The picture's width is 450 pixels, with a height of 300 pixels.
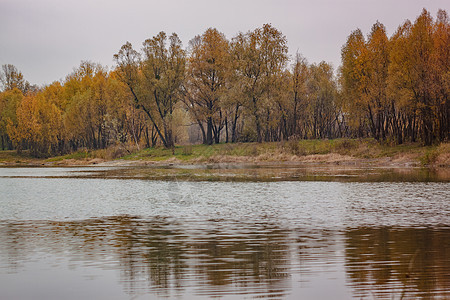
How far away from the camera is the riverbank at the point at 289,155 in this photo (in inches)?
1965

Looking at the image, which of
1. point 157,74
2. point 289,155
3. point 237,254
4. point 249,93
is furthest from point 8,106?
point 237,254

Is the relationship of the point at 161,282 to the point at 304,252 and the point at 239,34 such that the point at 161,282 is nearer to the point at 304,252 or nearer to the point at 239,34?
the point at 304,252

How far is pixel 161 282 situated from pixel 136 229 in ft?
22.2

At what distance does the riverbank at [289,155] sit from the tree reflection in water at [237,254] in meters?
36.5

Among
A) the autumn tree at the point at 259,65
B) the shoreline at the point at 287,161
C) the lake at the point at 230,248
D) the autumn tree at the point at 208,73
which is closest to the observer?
the lake at the point at 230,248

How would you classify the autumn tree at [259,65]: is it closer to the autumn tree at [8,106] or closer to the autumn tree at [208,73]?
the autumn tree at [208,73]

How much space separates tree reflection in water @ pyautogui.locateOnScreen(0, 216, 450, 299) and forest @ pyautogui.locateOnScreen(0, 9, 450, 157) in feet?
129

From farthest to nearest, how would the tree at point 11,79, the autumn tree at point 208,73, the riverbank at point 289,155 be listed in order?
the tree at point 11,79 → the autumn tree at point 208,73 → the riverbank at point 289,155

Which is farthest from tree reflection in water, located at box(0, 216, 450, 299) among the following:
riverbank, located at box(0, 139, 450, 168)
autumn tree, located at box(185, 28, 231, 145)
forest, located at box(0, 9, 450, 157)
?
autumn tree, located at box(185, 28, 231, 145)

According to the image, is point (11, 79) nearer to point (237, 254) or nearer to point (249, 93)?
point (249, 93)

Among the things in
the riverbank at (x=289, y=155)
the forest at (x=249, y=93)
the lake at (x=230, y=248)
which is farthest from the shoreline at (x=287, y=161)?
the lake at (x=230, y=248)

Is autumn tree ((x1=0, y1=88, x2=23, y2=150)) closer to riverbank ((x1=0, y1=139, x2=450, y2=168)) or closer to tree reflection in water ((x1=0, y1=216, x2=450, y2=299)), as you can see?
riverbank ((x1=0, y1=139, x2=450, y2=168))

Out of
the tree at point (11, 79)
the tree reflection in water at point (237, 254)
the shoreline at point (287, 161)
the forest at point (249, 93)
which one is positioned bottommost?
the tree reflection in water at point (237, 254)

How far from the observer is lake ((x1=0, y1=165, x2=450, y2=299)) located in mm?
8055
